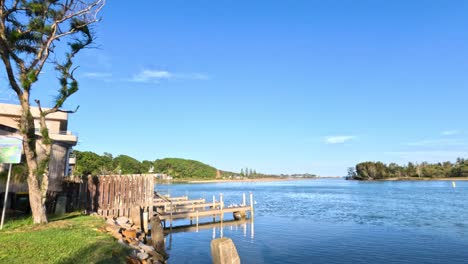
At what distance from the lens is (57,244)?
10656 millimetres

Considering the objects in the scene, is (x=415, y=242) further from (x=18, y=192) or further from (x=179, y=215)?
(x=18, y=192)

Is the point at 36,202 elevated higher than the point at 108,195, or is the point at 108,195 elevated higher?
the point at 108,195

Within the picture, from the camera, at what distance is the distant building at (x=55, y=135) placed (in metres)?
20.8

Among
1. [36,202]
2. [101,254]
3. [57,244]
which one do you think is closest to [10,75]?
[36,202]

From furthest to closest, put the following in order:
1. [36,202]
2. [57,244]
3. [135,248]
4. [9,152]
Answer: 1. [36,202]
2. [9,152]
3. [135,248]
4. [57,244]

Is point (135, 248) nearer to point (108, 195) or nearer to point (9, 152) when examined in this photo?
point (9, 152)

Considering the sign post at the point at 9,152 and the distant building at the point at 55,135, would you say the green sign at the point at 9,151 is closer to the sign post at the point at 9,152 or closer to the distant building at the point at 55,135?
the sign post at the point at 9,152

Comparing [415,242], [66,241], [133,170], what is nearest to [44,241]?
[66,241]

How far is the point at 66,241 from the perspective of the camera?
36.4ft

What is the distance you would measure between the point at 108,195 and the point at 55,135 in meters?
22.1

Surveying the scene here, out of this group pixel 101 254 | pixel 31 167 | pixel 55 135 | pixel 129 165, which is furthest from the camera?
pixel 129 165

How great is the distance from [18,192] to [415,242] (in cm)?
2467

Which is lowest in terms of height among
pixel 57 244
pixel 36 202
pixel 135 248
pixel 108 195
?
pixel 135 248

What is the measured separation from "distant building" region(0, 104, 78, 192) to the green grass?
4.65 m
